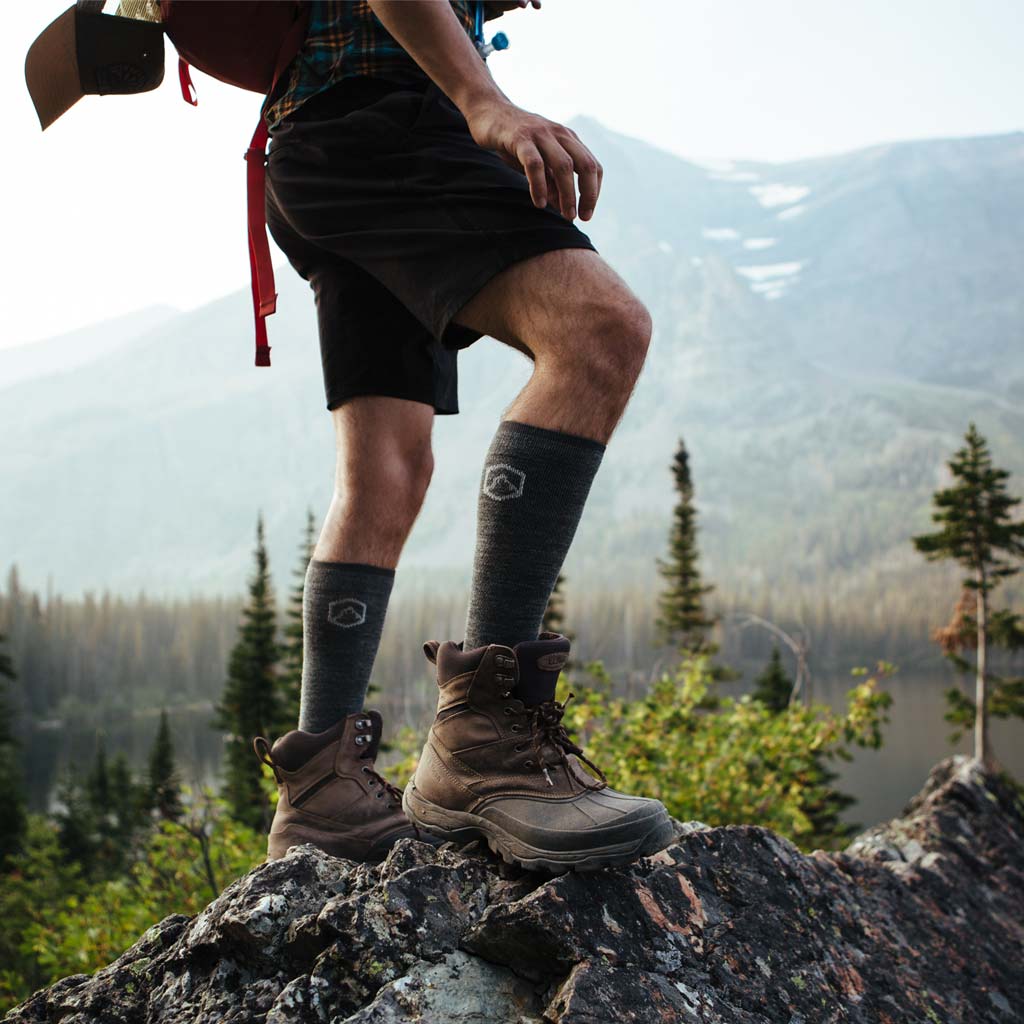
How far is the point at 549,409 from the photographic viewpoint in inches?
76.0

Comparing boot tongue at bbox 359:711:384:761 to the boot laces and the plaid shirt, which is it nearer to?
the boot laces

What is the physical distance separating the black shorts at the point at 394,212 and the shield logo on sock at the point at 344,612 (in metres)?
0.52

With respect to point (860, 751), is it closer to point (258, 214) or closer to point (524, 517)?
point (258, 214)

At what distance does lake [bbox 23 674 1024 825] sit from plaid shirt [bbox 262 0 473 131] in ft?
208

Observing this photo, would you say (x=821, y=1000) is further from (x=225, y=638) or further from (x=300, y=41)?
(x=225, y=638)

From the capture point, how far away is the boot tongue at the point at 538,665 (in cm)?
202

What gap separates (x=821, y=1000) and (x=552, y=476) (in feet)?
4.16

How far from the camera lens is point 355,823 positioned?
2338mm


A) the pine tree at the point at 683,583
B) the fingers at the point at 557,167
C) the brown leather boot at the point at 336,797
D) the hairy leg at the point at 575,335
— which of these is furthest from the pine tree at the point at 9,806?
the fingers at the point at 557,167

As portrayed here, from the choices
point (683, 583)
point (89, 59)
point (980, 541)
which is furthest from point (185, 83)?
point (683, 583)

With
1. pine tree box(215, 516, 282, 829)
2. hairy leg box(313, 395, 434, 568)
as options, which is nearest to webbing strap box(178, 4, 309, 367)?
hairy leg box(313, 395, 434, 568)

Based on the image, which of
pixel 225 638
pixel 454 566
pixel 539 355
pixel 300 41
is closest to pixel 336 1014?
pixel 539 355

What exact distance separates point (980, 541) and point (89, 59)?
39.0 meters

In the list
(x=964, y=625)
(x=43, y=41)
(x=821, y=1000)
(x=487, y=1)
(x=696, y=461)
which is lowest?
(x=696, y=461)
